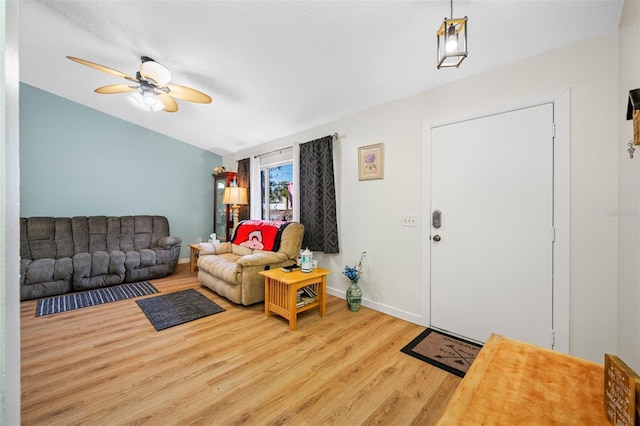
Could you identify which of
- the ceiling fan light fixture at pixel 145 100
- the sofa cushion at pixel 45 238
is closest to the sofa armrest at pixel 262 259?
the ceiling fan light fixture at pixel 145 100

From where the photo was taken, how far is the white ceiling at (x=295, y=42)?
5.48 feet

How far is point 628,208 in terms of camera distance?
1.42m

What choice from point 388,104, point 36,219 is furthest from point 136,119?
point 388,104

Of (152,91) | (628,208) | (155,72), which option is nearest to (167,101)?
(152,91)

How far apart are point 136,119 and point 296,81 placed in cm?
345

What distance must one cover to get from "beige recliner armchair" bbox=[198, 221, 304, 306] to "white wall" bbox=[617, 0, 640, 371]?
282cm

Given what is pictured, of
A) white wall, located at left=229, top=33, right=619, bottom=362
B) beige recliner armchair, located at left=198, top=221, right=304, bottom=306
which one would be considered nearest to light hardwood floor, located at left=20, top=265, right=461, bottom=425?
beige recliner armchair, located at left=198, top=221, right=304, bottom=306

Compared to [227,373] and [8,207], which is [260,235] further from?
[8,207]

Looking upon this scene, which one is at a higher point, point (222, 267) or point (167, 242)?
point (167, 242)

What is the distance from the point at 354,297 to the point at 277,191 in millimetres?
2351

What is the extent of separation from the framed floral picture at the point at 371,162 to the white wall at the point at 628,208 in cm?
170

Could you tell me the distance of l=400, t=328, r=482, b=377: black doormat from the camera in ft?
6.23

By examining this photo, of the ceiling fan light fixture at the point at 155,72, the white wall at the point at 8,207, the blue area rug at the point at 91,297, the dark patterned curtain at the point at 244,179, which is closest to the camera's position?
the white wall at the point at 8,207

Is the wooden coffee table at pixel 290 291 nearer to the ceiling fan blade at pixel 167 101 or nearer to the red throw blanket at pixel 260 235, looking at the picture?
the red throw blanket at pixel 260 235
